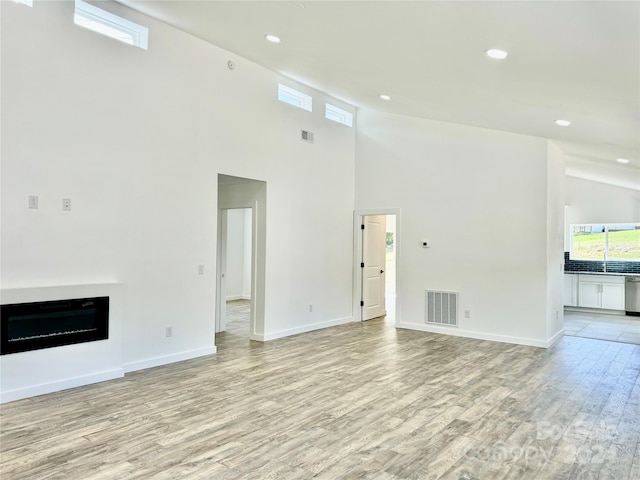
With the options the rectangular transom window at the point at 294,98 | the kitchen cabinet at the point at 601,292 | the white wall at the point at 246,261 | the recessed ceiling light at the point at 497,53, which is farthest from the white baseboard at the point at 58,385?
the kitchen cabinet at the point at 601,292

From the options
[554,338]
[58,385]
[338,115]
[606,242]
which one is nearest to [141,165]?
[58,385]

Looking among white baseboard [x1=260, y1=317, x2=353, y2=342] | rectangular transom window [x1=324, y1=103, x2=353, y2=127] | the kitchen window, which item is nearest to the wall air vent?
white baseboard [x1=260, y1=317, x2=353, y2=342]

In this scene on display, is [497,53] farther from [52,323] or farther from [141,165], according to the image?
[52,323]

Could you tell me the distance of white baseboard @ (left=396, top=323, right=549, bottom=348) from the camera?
6009 millimetres

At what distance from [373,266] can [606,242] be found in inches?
223

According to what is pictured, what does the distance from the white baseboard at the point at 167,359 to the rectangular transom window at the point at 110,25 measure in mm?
3507

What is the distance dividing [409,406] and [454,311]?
131 inches

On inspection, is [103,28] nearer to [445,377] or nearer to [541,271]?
[445,377]

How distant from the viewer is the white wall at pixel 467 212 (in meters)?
6.07

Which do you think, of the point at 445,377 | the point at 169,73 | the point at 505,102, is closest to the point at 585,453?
the point at 445,377

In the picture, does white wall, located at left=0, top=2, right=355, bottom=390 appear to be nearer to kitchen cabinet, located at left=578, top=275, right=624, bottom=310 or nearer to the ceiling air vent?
the ceiling air vent

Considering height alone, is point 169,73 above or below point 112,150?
above

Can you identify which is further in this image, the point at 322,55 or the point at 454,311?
the point at 454,311

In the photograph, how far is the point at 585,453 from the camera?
2887mm
